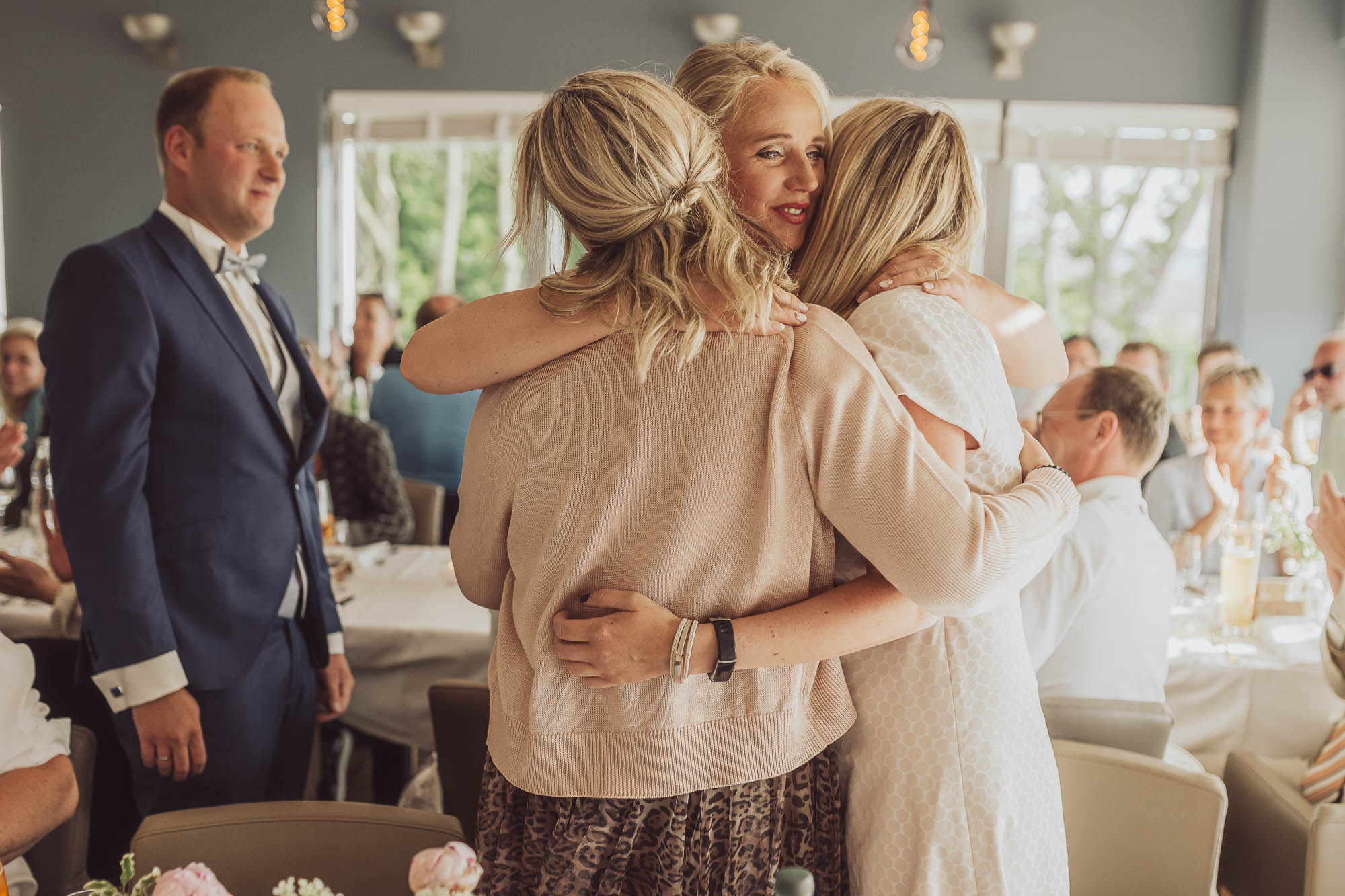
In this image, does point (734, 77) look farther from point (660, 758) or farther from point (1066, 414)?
point (1066, 414)

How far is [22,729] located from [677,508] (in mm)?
1192

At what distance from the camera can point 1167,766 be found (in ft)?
5.25

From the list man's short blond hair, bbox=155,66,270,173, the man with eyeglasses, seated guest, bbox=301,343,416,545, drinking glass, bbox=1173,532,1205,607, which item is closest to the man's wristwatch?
man's short blond hair, bbox=155,66,270,173

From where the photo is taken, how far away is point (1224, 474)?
141 inches

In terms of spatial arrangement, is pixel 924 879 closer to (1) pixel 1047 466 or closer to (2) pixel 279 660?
(1) pixel 1047 466

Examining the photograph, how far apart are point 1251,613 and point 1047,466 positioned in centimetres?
183

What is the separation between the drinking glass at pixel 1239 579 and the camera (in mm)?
2668

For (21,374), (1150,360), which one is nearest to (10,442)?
(21,374)

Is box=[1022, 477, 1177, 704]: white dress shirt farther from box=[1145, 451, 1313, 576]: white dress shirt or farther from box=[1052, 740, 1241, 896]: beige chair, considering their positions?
box=[1145, 451, 1313, 576]: white dress shirt

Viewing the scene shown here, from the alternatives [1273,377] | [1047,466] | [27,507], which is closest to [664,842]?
[1047,466]

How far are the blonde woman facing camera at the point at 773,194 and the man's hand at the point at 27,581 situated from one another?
6.36ft

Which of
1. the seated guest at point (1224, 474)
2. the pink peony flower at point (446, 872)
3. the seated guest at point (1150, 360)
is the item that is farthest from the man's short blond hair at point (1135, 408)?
the seated guest at point (1150, 360)

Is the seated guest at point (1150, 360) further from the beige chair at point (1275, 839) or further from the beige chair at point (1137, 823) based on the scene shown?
the beige chair at point (1137, 823)

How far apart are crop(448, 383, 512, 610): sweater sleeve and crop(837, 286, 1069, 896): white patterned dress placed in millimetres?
388
